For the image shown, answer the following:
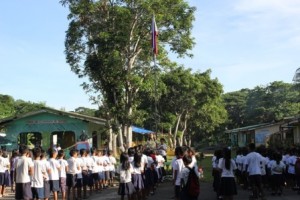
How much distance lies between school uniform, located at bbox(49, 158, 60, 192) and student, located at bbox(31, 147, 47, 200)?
0.70m

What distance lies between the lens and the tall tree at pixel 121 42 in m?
26.2

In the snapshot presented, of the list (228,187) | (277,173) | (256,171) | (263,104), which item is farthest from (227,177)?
(263,104)

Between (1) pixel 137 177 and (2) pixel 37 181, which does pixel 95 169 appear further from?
(2) pixel 37 181

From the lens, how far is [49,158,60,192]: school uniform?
12719mm

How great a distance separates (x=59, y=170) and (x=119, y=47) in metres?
14.3

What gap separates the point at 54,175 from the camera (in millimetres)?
12750

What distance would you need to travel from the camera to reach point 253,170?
500 inches

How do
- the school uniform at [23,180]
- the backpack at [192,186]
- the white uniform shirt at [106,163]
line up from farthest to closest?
1. the white uniform shirt at [106,163]
2. the school uniform at [23,180]
3. the backpack at [192,186]

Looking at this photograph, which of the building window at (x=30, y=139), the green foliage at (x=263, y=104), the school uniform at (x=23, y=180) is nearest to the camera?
the school uniform at (x=23, y=180)

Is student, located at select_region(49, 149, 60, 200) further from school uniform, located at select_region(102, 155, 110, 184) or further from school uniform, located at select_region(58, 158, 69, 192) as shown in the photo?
school uniform, located at select_region(102, 155, 110, 184)

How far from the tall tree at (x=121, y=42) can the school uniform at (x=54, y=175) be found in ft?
44.5

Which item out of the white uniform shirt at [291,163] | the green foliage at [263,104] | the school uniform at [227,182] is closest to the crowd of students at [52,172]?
the school uniform at [227,182]

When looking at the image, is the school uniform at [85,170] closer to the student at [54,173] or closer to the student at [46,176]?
the student at [54,173]

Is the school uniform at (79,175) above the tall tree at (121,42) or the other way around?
the other way around
